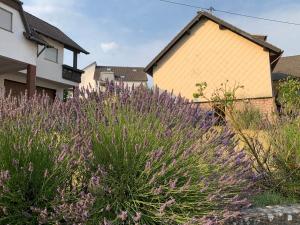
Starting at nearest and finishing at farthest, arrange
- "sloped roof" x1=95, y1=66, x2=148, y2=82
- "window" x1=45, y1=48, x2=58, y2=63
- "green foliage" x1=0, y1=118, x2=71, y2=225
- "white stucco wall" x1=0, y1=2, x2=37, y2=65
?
"green foliage" x1=0, y1=118, x2=71, y2=225 → "white stucco wall" x1=0, y1=2, x2=37, y2=65 → "window" x1=45, y1=48, x2=58, y2=63 → "sloped roof" x1=95, y1=66, x2=148, y2=82

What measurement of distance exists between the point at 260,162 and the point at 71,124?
2.29 meters

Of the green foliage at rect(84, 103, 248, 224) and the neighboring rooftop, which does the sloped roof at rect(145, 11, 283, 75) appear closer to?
the neighboring rooftop

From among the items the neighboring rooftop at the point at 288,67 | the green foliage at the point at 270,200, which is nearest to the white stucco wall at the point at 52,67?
the neighboring rooftop at the point at 288,67

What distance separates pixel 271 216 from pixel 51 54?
2257cm

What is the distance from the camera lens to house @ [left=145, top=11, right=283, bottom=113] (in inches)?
817

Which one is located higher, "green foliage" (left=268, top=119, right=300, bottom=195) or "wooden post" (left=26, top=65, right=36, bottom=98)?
"wooden post" (left=26, top=65, right=36, bottom=98)

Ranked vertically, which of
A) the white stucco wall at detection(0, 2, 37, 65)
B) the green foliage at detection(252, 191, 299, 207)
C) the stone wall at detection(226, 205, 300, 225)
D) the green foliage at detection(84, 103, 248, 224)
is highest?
the white stucco wall at detection(0, 2, 37, 65)

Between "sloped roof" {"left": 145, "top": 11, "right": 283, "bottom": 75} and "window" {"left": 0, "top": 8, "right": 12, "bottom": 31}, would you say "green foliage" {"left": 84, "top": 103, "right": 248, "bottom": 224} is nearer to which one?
"window" {"left": 0, "top": 8, "right": 12, "bottom": 31}

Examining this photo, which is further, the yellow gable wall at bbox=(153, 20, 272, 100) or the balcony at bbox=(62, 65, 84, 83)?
the balcony at bbox=(62, 65, 84, 83)

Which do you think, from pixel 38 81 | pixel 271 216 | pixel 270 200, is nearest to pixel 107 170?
pixel 271 216

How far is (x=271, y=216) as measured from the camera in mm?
3645

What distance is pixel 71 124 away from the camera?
324 cm

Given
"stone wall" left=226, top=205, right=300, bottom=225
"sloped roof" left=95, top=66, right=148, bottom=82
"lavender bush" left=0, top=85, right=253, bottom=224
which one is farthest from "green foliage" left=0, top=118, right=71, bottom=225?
"sloped roof" left=95, top=66, right=148, bottom=82

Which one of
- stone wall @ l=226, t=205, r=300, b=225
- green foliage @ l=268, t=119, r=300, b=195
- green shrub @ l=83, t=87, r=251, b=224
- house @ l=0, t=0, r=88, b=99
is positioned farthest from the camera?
house @ l=0, t=0, r=88, b=99
